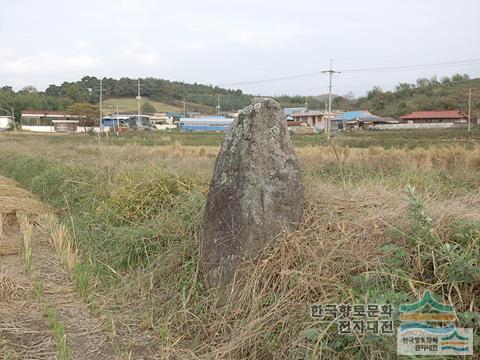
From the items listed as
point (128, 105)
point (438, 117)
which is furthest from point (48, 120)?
point (438, 117)

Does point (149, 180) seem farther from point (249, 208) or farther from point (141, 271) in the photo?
point (249, 208)

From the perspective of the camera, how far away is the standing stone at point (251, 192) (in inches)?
147

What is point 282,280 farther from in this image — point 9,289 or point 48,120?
point 48,120

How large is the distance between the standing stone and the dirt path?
1.16 metres

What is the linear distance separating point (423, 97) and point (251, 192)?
279ft

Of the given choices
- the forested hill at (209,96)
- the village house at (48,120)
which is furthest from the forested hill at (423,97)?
the village house at (48,120)

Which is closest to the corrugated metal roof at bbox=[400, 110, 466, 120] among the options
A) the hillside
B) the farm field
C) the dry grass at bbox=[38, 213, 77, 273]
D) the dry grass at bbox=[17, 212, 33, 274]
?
the hillside

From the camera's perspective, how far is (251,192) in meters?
3.79

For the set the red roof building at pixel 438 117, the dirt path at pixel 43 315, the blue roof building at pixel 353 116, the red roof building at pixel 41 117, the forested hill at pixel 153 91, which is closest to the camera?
the dirt path at pixel 43 315

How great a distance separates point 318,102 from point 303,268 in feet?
347

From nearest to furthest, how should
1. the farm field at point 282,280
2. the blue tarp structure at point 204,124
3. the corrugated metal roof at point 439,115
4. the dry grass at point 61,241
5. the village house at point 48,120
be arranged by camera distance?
the farm field at point 282,280
the dry grass at point 61,241
the corrugated metal roof at point 439,115
the village house at point 48,120
the blue tarp structure at point 204,124

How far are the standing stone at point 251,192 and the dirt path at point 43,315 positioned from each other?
45.7 inches

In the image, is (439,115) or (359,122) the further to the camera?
(359,122)

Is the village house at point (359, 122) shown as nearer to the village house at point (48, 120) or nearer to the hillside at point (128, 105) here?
the village house at point (48, 120)
